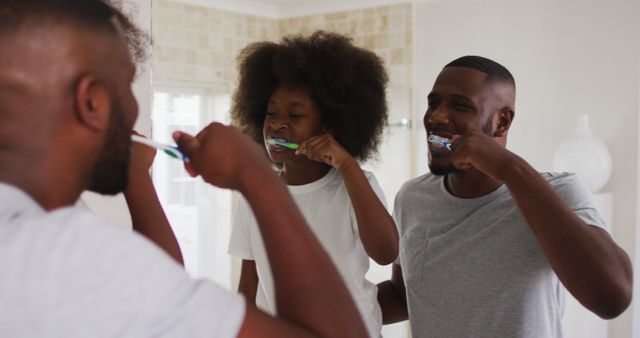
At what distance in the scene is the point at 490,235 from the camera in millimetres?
723

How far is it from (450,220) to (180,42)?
6.67 ft

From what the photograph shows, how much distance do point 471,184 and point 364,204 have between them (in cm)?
14

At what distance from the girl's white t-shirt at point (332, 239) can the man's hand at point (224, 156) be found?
0.40 metres

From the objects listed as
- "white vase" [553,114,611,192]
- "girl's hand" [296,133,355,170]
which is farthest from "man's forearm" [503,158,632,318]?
"white vase" [553,114,611,192]

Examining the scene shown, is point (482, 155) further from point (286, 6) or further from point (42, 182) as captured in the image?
point (286, 6)

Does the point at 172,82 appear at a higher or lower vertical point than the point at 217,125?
higher

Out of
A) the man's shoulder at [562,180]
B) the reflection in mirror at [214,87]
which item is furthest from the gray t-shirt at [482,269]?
the reflection in mirror at [214,87]

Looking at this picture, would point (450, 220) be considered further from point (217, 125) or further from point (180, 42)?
point (180, 42)


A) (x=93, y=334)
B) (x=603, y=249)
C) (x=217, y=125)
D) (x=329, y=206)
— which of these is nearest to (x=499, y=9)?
(x=329, y=206)

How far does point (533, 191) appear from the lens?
62 cm

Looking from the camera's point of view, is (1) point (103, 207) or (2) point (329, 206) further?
(2) point (329, 206)

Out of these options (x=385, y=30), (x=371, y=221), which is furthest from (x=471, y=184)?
(x=385, y=30)

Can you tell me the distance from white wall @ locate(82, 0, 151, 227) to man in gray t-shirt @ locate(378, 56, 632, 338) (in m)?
0.36

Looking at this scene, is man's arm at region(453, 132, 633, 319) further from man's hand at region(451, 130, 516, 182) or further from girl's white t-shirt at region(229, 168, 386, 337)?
girl's white t-shirt at region(229, 168, 386, 337)
